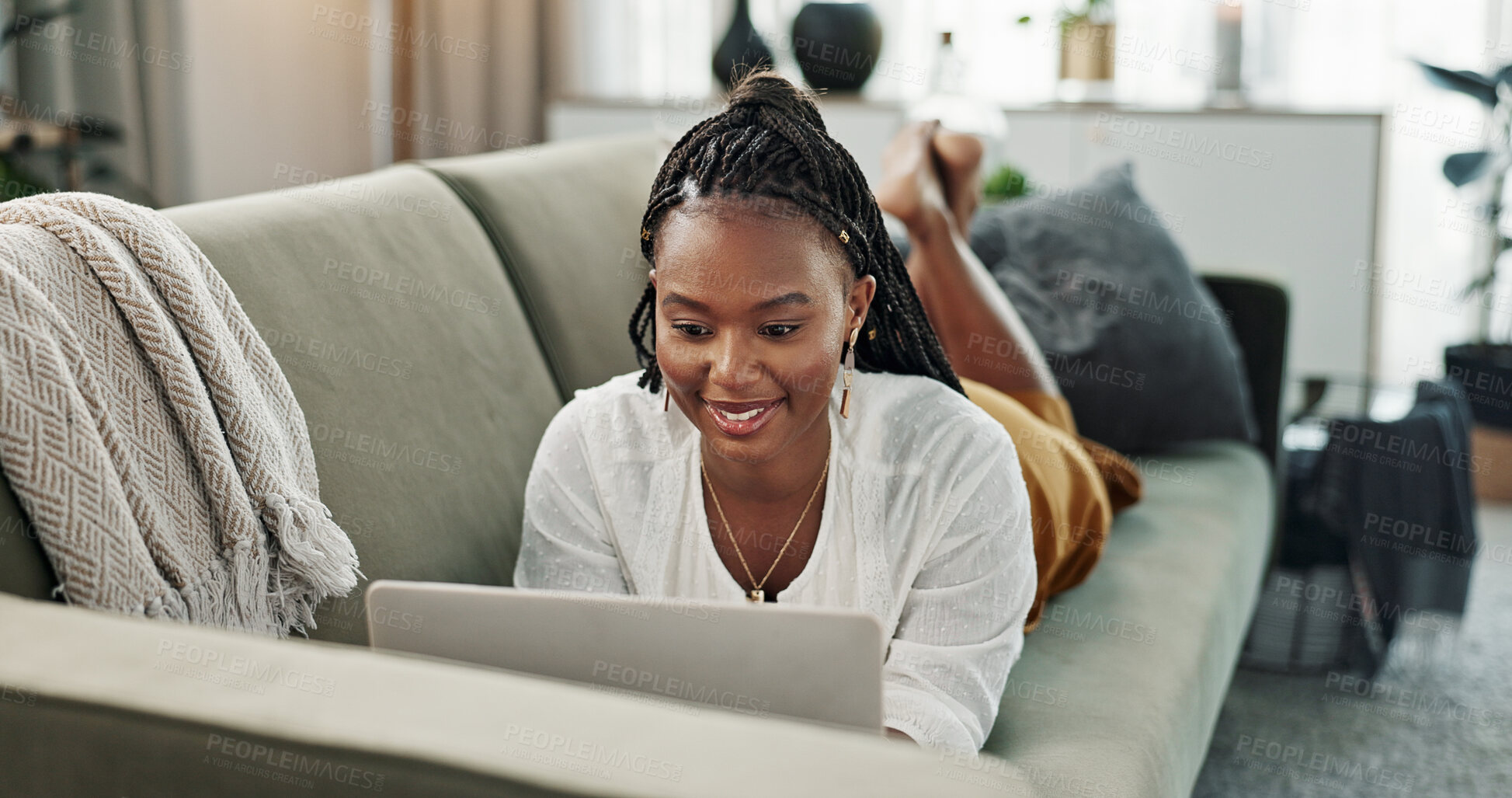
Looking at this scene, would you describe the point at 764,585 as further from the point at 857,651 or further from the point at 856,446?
the point at 857,651

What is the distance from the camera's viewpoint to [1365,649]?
2053 millimetres

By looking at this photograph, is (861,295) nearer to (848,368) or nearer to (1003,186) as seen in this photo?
(848,368)

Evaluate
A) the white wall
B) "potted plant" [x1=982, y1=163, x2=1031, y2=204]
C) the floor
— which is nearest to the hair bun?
the floor

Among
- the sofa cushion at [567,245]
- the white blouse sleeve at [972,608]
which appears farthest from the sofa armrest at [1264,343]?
the white blouse sleeve at [972,608]

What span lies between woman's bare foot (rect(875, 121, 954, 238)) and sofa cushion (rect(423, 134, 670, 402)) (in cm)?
32

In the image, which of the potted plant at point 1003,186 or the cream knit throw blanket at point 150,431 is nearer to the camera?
the cream knit throw blanket at point 150,431

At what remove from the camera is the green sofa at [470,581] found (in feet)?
2.00

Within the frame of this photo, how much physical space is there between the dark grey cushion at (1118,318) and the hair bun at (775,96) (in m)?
0.95

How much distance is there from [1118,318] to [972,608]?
38.7 inches

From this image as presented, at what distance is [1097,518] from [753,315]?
0.71 meters

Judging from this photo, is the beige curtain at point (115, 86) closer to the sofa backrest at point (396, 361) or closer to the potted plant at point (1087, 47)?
the sofa backrest at point (396, 361)

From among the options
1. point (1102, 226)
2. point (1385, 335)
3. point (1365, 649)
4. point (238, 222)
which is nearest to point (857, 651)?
point (238, 222)

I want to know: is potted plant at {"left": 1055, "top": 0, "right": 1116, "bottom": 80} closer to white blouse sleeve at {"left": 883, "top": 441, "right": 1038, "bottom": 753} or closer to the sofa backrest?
the sofa backrest

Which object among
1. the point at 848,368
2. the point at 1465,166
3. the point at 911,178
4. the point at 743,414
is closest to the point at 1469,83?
the point at 1465,166
